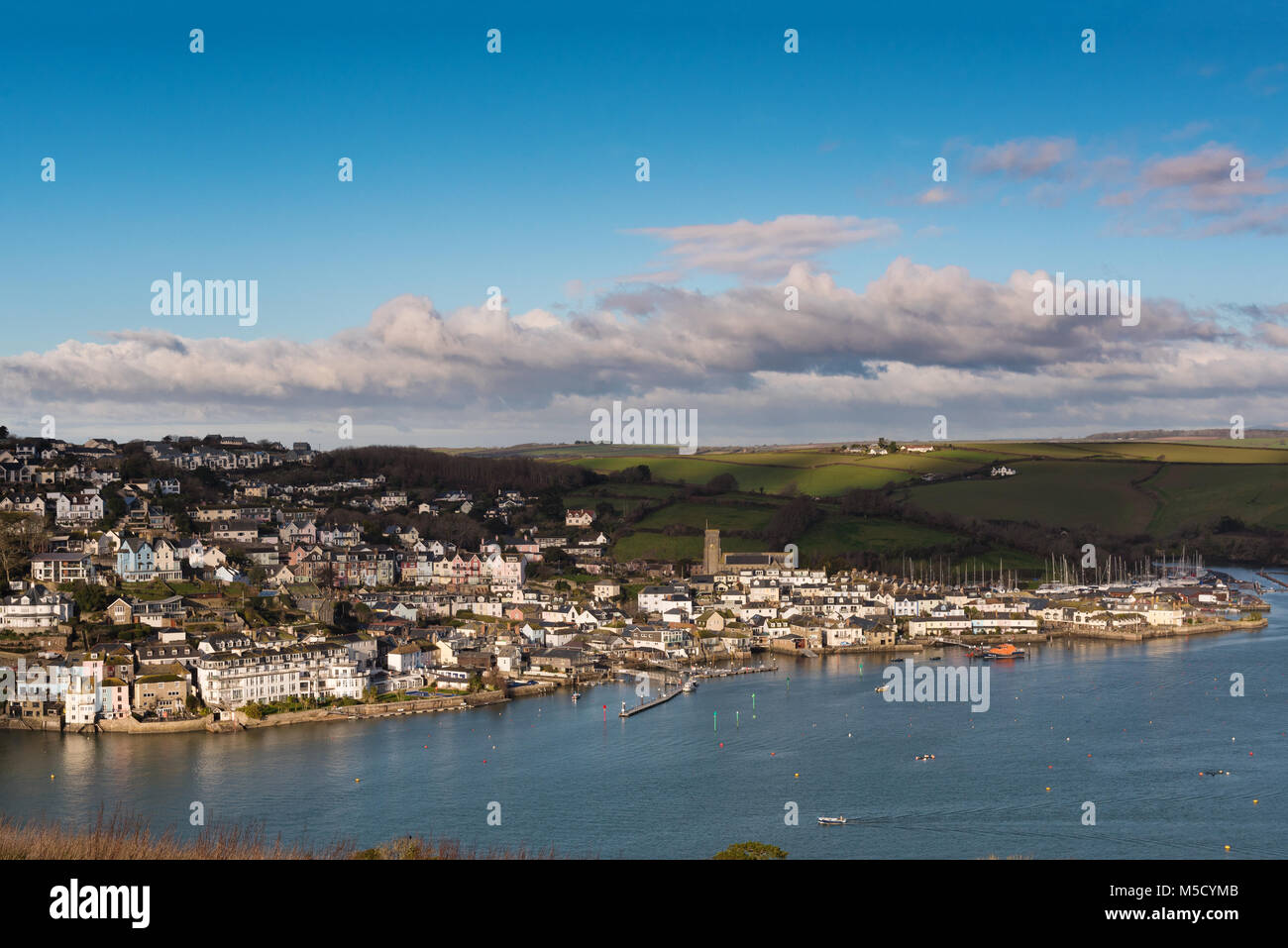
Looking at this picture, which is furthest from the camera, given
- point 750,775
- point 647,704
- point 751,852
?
point 647,704

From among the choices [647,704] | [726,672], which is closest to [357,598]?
[726,672]

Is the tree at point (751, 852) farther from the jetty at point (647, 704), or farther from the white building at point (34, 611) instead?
the white building at point (34, 611)

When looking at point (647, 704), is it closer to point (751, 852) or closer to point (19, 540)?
point (751, 852)

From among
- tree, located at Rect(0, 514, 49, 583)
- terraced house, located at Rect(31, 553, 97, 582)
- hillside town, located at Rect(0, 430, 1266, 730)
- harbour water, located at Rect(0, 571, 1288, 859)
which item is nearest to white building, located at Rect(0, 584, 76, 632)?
hillside town, located at Rect(0, 430, 1266, 730)

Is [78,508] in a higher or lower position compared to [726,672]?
higher
